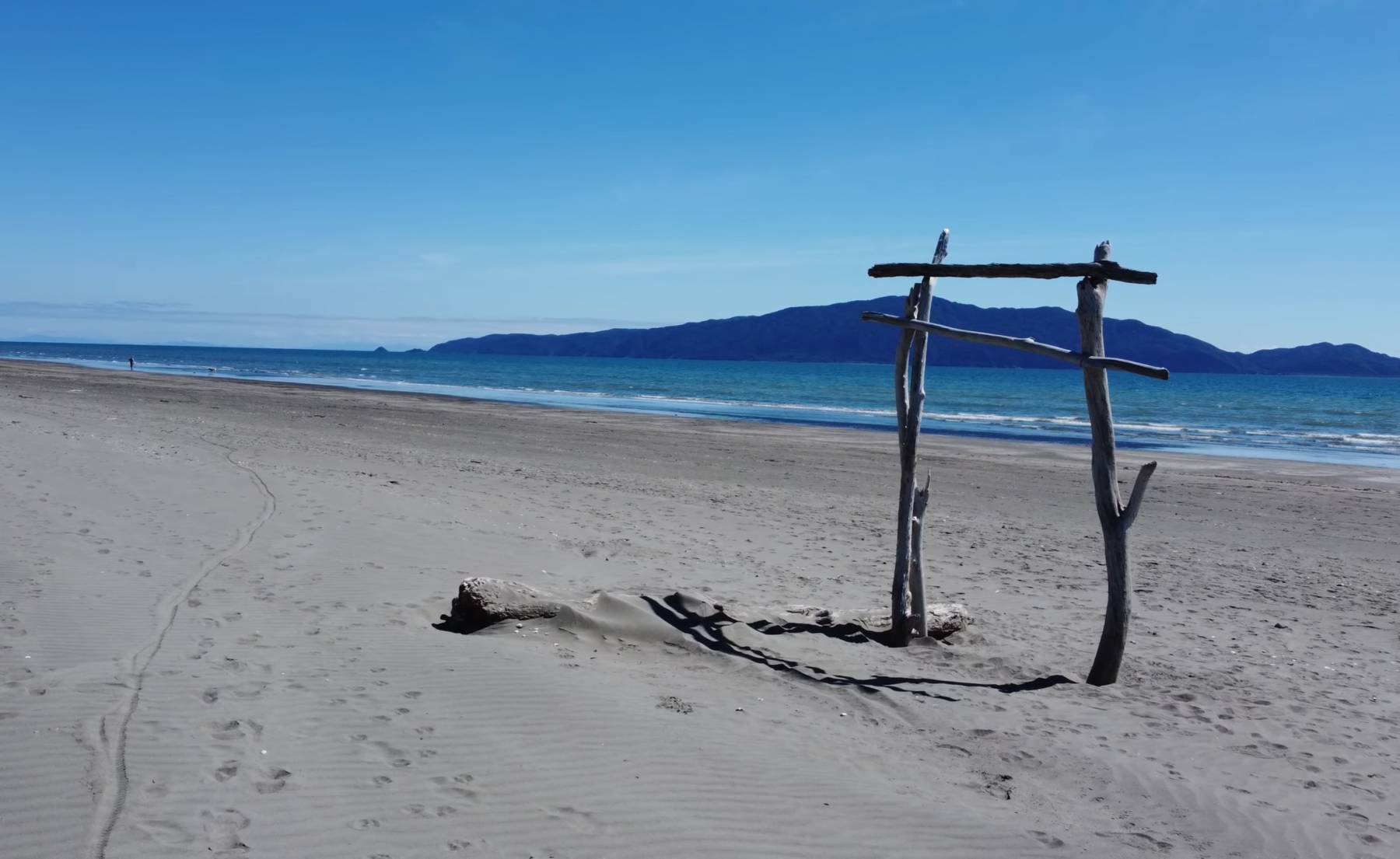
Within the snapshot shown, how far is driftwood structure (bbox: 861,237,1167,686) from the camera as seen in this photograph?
236 inches

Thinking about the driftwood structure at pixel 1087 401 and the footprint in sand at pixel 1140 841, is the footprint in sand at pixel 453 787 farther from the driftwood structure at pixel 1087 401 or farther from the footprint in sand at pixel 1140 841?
the driftwood structure at pixel 1087 401

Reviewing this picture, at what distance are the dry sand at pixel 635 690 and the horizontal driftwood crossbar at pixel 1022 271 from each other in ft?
8.97

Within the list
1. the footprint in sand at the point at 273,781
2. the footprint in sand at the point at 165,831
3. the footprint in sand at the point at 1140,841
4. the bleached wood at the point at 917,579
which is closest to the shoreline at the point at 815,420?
the bleached wood at the point at 917,579

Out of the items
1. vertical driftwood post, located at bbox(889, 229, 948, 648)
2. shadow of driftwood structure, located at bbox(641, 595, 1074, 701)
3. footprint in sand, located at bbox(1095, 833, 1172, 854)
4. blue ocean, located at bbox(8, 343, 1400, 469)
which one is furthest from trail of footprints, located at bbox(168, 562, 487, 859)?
blue ocean, located at bbox(8, 343, 1400, 469)

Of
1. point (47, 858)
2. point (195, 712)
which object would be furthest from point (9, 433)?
point (47, 858)

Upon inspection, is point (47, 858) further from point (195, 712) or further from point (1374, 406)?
point (1374, 406)

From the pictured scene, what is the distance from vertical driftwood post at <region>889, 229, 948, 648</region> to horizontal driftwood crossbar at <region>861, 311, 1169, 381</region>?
18 centimetres

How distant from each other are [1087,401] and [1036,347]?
0.57m

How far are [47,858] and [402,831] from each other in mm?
1189

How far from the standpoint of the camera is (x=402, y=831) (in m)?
3.64

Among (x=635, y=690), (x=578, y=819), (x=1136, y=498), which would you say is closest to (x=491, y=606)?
(x=635, y=690)

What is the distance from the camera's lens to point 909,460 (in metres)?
6.90

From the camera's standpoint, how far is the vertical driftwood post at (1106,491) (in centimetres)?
602

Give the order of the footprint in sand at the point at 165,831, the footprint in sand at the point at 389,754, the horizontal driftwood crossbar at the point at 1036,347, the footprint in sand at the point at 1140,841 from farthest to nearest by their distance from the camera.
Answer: the horizontal driftwood crossbar at the point at 1036,347, the footprint in sand at the point at 389,754, the footprint in sand at the point at 1140,841, the footprint in sand at the point at 165,831
